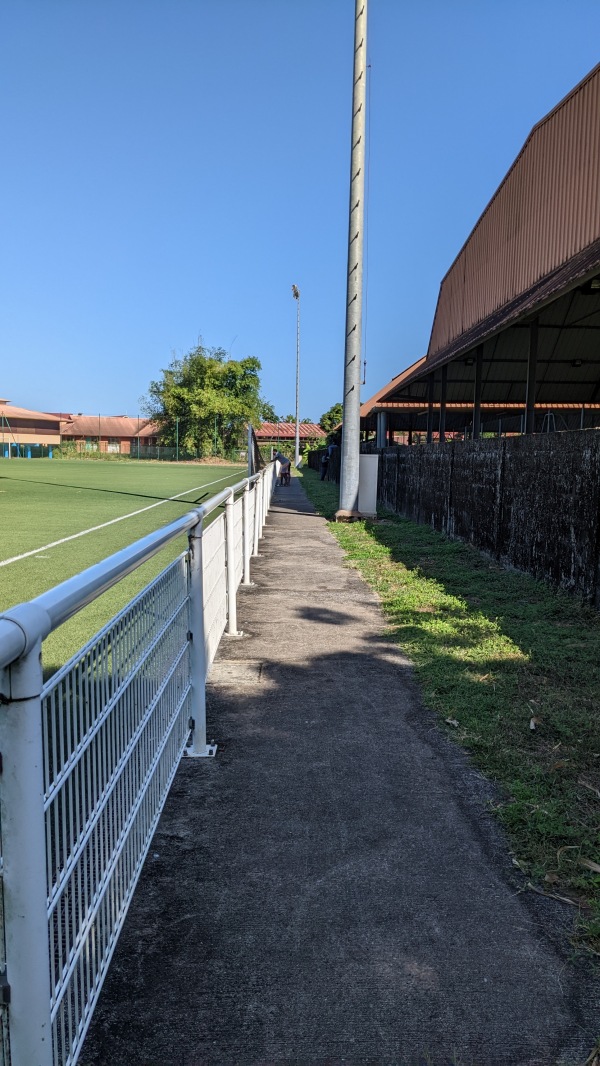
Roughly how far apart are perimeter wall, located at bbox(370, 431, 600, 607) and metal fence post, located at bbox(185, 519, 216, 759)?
4.49m

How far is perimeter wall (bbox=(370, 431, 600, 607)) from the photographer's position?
749 centimetres

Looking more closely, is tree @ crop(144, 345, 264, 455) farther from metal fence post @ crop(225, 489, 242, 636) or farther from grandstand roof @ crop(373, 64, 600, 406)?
metal fence post @ crop(225, 489, 242, 636)

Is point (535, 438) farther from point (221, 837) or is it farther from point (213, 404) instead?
point (213, 404)

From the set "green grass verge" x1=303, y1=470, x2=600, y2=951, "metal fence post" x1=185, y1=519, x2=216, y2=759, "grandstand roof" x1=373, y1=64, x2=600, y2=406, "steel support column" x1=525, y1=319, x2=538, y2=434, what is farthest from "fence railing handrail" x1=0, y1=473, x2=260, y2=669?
"steel support column" x1=525, y1=319, x2=538, y2=434

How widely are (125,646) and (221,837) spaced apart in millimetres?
1280

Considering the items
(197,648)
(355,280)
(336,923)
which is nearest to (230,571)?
(197,648)

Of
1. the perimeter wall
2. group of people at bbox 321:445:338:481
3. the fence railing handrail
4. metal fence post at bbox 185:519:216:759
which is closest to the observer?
the fence railing handrail

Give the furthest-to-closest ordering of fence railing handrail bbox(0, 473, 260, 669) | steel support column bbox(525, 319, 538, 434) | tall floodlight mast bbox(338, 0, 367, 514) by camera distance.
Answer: tall floodlight mast bbox(338, 0, 367, 514) < steel support column bbox(525, 319, 538, 434) < fence railing handrail bbox(0, 473, 260, 669)

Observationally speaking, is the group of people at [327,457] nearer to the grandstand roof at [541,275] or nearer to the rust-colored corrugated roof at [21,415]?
the grandstand roof at [541,275]

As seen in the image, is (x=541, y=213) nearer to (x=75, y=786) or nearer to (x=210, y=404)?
(x=75, y=786)

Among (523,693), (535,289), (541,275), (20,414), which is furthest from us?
(20,414)

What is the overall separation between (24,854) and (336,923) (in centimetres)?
156

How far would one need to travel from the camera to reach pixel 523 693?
5.05 m

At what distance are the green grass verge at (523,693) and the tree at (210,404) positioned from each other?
232 ft
